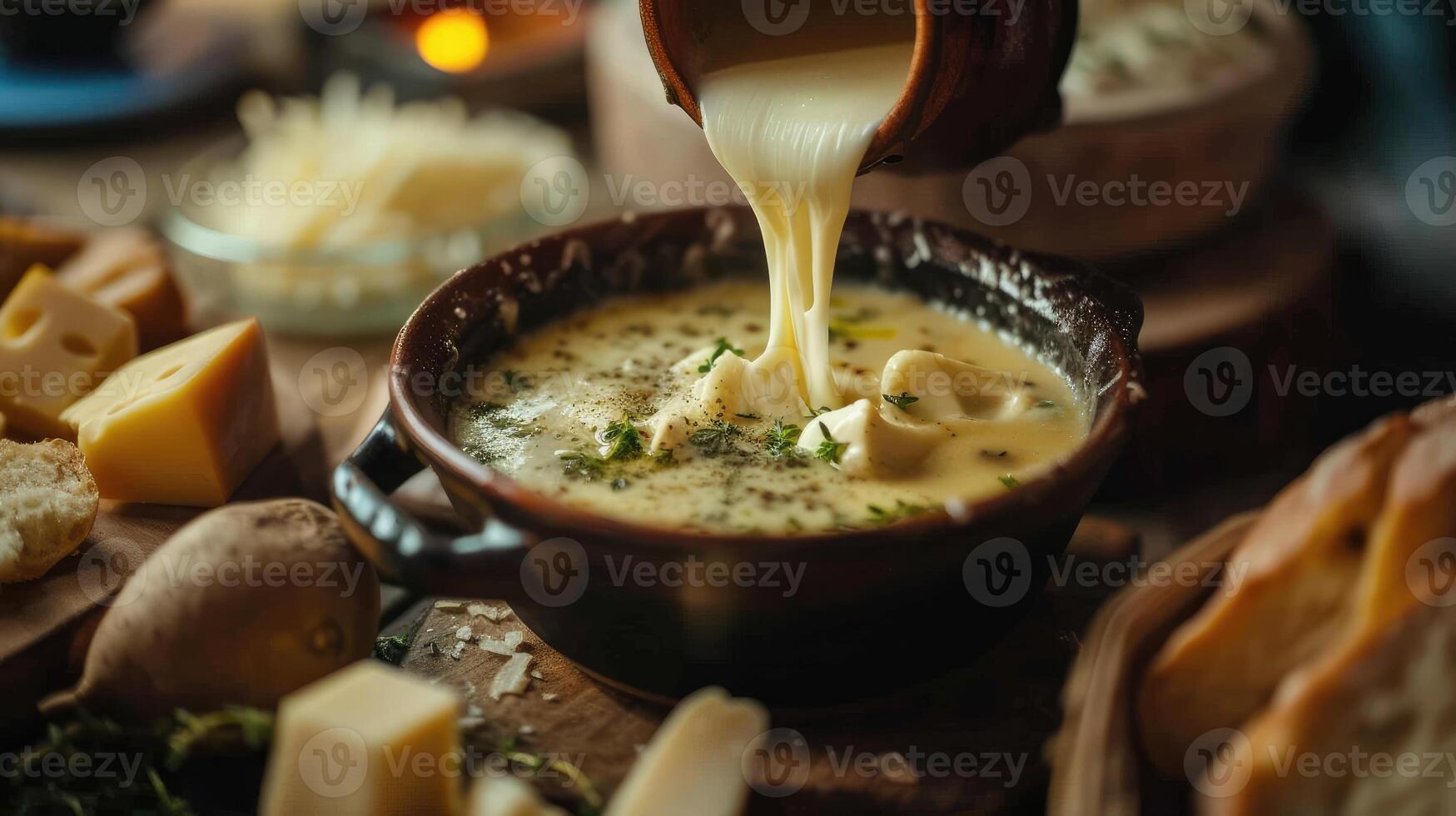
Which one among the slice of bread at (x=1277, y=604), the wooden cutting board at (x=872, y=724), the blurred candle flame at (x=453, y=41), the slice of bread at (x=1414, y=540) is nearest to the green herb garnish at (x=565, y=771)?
the wooden cutting board at (x=872, y=724)

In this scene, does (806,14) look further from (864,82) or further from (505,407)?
(505,407)

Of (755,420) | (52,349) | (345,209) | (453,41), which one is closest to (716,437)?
(755,420)

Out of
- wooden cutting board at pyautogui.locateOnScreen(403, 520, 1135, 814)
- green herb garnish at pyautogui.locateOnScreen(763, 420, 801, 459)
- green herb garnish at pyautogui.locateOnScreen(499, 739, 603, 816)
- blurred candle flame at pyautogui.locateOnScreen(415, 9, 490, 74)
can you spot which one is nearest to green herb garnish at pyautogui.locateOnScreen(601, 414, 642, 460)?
green herb garnish at pyautogui.locateOnScreen(763, 420, 801, 459)

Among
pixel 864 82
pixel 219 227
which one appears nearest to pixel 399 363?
pixel 864 82

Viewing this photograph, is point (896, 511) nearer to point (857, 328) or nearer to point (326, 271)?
point (857, 328)

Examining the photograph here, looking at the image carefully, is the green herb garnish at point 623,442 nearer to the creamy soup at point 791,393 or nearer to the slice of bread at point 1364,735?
the creamy soup at point 791,393
